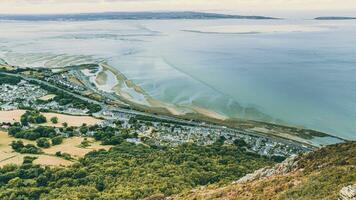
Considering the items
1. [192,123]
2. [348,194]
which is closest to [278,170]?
[348,194]

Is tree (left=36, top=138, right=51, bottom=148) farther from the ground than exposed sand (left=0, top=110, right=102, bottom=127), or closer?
farther from the ground

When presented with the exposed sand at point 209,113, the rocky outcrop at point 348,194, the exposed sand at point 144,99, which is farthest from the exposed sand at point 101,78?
the rocky outcrop at point 348,194

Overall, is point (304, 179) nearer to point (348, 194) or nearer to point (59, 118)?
point (348, 194)

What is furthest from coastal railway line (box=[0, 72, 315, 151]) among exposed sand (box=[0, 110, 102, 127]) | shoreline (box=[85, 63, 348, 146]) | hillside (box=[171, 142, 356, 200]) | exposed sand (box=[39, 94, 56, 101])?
hillside (box=[171, 142, 356, 200])

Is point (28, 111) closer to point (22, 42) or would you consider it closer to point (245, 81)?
point (245, 81)

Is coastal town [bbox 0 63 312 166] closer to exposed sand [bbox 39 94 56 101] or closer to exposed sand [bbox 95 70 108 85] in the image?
exposed sand [bbox 39 94 56 101]

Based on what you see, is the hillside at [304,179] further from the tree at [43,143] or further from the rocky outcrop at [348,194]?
the tree at [43,143]
